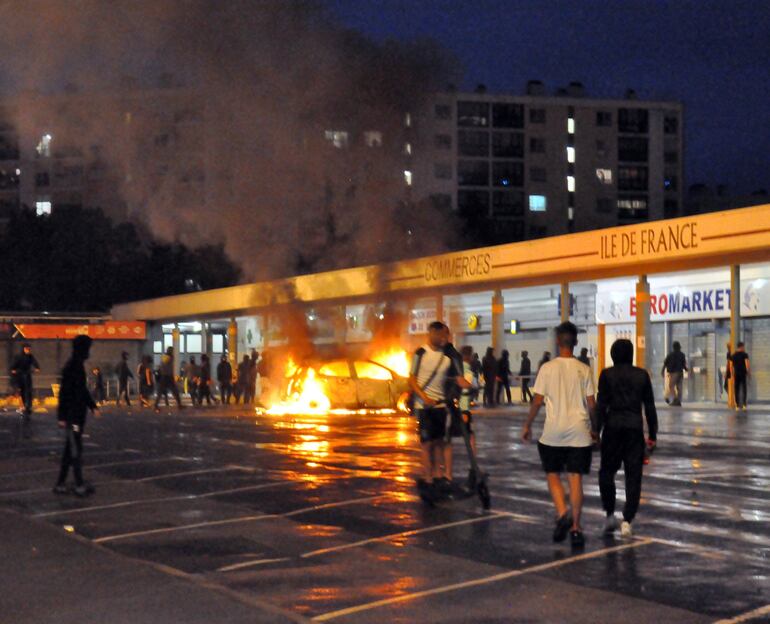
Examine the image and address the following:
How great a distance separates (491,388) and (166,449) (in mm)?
16388

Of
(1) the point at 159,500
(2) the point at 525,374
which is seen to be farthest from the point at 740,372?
(1) the point at 159,500

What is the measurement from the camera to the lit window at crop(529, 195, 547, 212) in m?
101

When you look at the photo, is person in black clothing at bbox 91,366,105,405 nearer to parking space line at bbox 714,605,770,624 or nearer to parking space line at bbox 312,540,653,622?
parking space line at bbox 312,540,653,622

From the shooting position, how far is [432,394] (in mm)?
12258

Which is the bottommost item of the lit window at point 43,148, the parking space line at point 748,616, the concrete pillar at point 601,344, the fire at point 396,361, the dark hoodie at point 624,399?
the parking space line at point 748,616

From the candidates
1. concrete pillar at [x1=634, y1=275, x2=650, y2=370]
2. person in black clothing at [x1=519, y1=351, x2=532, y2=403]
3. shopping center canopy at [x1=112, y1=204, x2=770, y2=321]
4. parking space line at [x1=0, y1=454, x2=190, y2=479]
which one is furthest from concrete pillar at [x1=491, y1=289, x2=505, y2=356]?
parking space line at [x1=0, y1=454, x2=190, y2=479]

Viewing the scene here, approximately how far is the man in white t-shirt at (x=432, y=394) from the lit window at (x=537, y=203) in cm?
9011

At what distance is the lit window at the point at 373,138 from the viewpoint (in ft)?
115

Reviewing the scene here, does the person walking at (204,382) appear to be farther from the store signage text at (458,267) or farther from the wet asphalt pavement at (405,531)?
the wet asphalt pavement at (405,531)

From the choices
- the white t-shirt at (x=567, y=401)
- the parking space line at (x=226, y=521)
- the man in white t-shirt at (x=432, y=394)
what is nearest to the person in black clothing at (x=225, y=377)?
the parking space line at (x=226, y=521)

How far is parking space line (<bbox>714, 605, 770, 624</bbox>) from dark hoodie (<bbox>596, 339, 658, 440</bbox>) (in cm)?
271

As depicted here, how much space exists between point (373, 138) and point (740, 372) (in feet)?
40.3

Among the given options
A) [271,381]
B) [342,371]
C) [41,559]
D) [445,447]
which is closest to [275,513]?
[445,447]

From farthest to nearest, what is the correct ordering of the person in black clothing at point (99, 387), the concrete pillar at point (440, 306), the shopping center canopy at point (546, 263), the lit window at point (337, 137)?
the person in black clothing at point (99, 387), the concrete pillar at point (440, 306), the lit window at point (337, 137), the shopping center canopy at point (546, 263)
